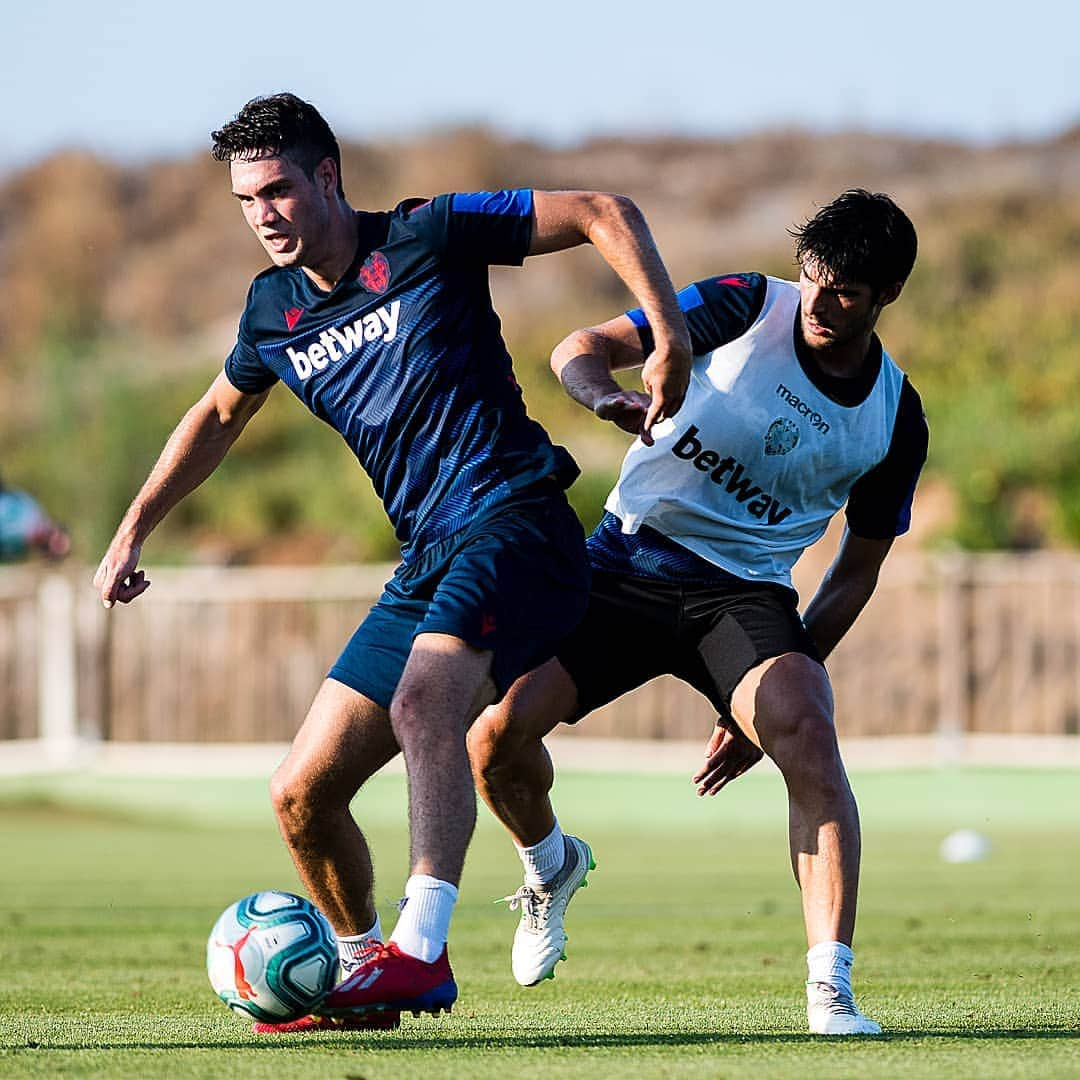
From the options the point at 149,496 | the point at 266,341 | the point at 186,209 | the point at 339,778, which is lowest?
the point at 339,778

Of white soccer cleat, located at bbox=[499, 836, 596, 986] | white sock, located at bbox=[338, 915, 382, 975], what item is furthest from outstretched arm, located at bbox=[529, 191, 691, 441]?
white soccer cleat, located at bbox=[499, 836, 596, 986]

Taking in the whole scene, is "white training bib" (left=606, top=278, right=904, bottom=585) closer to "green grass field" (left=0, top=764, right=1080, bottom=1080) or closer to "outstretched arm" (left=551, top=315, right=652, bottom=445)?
"outstretched arm" (left=551, top=315, right=652, bottom=445)

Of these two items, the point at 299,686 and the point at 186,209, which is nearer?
the point at 299,686

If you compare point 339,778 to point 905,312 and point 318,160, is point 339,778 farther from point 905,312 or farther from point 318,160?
point 905,312

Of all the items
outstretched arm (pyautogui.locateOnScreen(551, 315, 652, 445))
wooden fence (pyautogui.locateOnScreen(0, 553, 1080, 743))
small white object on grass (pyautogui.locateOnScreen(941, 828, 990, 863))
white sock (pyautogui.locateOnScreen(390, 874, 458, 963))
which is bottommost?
small white object on grass (pyautogui.locateOnScreen(941, 828, 990, 863))

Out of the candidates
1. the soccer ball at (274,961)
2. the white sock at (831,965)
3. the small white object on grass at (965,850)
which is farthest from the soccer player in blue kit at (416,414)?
the small white object on grass at (965,850)

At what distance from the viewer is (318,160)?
19.3 ft

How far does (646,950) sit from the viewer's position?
8781 millimetres

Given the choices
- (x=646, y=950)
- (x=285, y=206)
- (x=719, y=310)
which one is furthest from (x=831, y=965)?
(x=646, y=950)

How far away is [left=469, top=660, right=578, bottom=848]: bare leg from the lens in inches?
261

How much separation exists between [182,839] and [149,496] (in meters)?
11.8

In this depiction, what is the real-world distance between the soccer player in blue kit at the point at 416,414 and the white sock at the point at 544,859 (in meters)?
1.08

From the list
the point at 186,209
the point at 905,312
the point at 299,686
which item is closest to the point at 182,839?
the point at 299,686

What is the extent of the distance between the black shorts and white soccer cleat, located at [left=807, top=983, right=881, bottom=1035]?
36.5 inches
